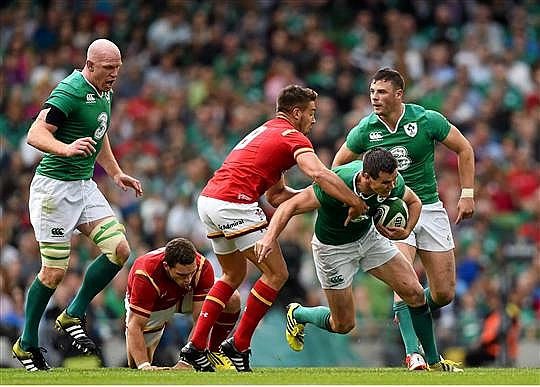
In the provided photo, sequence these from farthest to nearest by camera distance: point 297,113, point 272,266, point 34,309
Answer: point 34,309, point 297,113, point 272,266

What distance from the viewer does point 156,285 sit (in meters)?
12.6

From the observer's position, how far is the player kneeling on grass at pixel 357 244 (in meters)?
10.9

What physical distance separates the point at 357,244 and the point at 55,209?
2.59 meters

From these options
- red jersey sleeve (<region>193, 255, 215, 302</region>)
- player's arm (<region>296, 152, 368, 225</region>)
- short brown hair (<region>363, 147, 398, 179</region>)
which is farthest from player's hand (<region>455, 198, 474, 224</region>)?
red jersey sleeve (<region>193, 255, 215, 302</region>)

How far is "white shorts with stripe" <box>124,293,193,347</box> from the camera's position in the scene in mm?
13141

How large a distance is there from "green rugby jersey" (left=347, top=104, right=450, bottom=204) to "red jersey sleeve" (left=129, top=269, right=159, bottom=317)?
2167 millimetres

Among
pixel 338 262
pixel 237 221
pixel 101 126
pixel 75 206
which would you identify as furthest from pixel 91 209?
pixel 338 262

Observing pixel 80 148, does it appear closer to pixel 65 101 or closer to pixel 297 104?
pixel 65 101

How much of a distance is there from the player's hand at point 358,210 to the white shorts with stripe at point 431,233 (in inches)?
47.4

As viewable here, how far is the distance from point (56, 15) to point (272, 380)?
1314cm

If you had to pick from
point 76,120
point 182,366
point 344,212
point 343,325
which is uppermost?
point 76,120

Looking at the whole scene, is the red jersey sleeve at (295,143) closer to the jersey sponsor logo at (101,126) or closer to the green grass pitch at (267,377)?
the jersey sponsor logo at (101,126)

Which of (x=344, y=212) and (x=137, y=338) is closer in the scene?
(x=344, y=212)

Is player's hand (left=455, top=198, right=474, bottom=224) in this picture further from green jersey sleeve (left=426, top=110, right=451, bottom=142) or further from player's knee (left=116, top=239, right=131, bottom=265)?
player's knee (left=116, top=239, right=131, bottom=265)
